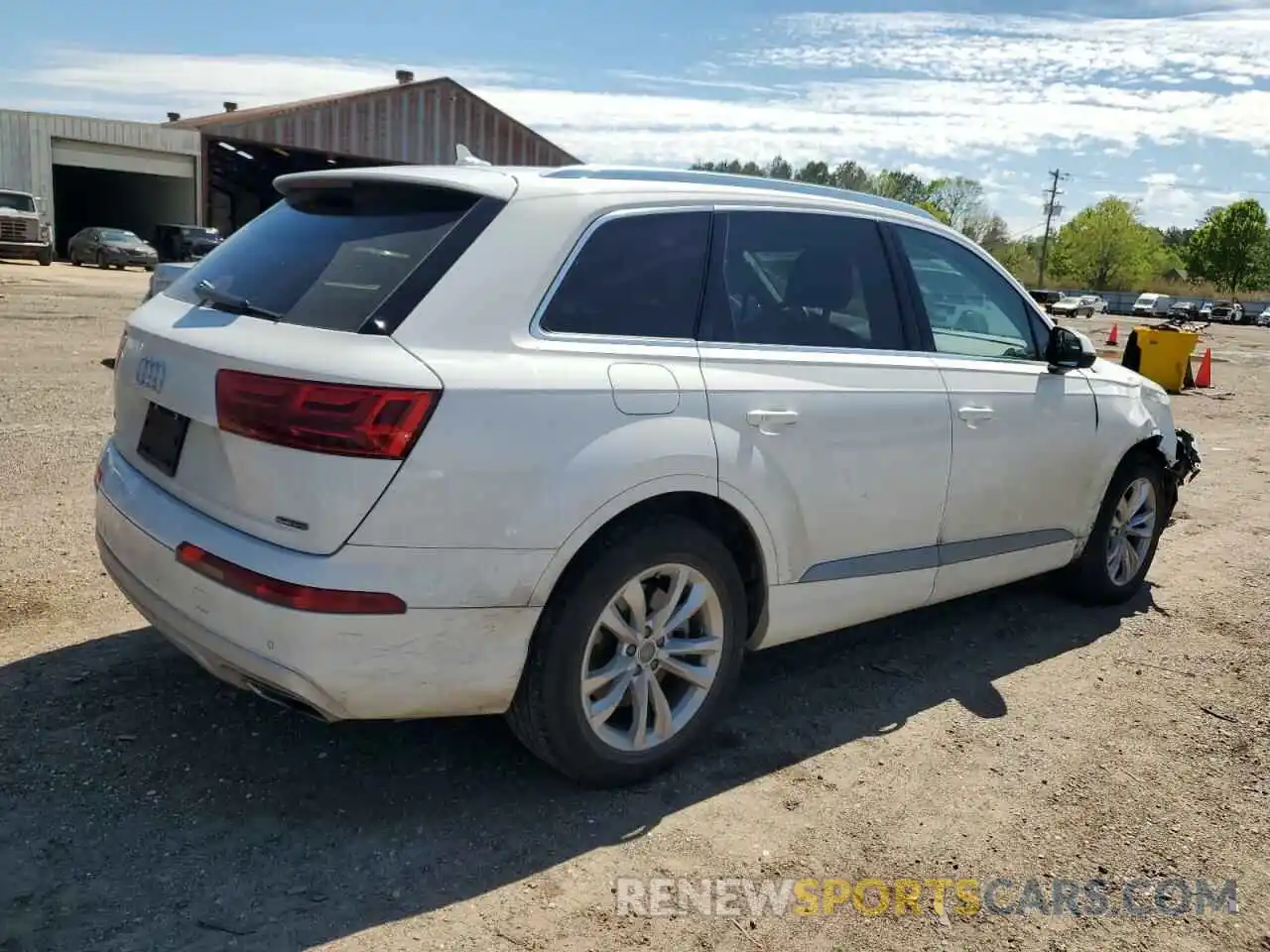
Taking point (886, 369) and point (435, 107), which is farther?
point (435, 107)

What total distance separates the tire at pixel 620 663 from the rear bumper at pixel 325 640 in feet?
0.34

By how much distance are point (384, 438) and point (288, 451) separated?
0.26 m

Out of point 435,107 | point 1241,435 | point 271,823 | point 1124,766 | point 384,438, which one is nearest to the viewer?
point 384,438

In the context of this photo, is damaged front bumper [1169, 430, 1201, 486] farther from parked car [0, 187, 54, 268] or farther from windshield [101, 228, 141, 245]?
windshield [101, 228, 141, 245]

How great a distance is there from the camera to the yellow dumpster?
16594mm

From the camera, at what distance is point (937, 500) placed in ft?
13.6

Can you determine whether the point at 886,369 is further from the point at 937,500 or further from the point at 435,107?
the point at 435,107

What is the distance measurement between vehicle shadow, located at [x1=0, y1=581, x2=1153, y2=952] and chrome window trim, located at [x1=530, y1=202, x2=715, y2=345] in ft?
4.66

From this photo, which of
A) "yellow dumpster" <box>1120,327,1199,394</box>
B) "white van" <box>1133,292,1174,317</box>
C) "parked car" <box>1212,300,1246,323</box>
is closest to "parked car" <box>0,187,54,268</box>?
"yellow dumpster" <box>1120,327,1199,394</box>

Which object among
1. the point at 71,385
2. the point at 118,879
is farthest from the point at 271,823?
the point at 71,385

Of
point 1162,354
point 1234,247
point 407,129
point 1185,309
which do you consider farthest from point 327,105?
point 1234,247

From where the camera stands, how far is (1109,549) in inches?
210

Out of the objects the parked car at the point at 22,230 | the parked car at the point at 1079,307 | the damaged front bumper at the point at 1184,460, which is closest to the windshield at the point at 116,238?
the parked car at the point at 22,230

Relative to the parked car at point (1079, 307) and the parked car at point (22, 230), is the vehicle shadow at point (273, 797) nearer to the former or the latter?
the parked car at point (22, 230)
